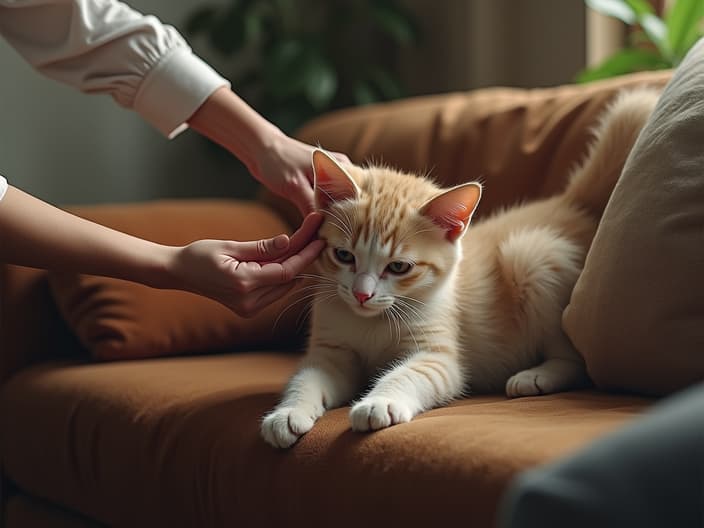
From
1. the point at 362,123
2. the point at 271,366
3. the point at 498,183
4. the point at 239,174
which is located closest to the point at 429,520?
the point at 271,366

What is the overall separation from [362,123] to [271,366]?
0.78 meters

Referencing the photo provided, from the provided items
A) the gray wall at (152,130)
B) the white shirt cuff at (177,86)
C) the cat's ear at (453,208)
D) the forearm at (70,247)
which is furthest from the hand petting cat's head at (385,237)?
the gray wall at (152,130)

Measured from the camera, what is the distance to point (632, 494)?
0.54 metres

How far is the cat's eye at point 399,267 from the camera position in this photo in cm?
133

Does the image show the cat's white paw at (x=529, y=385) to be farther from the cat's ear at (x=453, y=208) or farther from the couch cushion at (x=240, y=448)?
the cat's ear at (x=453, y=208)

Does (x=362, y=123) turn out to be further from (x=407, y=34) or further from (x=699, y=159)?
(x=699, y=159)

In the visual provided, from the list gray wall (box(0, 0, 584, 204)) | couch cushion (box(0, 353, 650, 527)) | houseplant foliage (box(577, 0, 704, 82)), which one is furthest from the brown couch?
gray wall (box(0, 0, 584, 204))

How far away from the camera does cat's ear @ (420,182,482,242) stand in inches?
50.7

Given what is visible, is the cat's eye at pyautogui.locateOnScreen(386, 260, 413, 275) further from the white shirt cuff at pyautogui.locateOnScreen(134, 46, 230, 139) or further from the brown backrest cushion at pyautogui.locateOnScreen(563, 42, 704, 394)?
the white shirt cuff at pyautogui.locateOnScreen(134, 46, 230, 139)

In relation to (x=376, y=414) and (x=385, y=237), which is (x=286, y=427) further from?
(x=385, y=237)

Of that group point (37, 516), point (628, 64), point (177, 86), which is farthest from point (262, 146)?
point (628, 64)

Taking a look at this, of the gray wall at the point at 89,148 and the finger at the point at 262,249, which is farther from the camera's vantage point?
the gray wall at the point at 89,148

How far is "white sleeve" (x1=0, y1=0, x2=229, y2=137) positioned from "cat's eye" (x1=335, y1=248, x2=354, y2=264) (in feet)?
1.58

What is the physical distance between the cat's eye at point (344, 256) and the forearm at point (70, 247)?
0.24 metres
